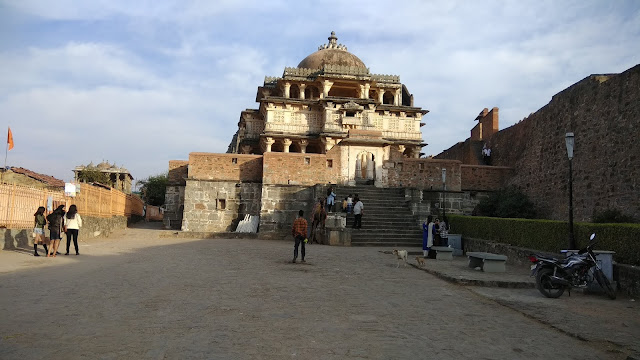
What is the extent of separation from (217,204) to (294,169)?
393cm

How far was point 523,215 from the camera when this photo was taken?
60.1 feet

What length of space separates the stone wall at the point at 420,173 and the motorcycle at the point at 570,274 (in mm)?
12824

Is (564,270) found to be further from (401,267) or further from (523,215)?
(523,215)

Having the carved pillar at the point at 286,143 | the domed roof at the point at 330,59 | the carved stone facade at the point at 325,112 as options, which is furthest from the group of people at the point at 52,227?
the domed roof at the point at 330,59

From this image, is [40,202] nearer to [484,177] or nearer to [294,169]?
[294,169]

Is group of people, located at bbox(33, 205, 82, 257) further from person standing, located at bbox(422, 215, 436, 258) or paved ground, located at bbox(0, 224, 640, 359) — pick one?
person standing, located at bbox(422, 215, 436, 258)

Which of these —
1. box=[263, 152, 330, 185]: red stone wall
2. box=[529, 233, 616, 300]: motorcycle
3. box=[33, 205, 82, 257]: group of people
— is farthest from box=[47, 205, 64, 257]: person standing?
box=[529, 233, 616, 300]: motorcycle

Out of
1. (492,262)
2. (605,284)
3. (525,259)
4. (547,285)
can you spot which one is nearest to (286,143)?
(525,259)

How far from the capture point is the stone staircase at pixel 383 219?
16.4 metres

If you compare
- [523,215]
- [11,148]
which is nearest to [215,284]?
[523,215]

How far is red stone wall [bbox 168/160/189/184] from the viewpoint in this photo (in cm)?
2197

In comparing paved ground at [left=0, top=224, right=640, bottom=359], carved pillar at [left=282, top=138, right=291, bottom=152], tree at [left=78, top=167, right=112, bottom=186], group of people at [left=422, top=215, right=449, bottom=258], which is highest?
carved pillar at [left=282, top=138, right=291, bottom=152]

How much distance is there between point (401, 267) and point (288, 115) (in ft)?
84.3

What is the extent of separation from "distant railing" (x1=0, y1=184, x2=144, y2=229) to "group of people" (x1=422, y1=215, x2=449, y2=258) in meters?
11.4
